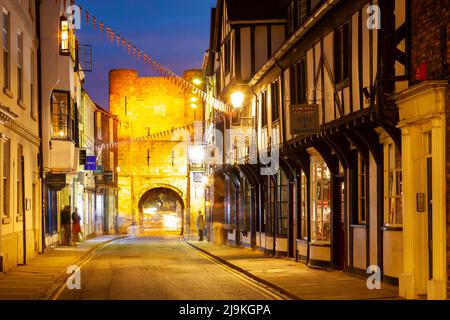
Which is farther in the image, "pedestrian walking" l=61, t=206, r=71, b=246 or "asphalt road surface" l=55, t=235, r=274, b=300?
"pedestrian walking" l=61, t=206, r=71, b=246

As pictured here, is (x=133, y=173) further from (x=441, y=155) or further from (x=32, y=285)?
(x=441, y=155)

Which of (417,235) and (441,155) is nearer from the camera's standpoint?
(441,155)

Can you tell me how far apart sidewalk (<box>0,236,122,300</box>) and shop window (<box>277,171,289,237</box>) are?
646 cm

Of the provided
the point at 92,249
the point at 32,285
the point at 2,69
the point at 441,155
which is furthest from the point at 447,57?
the point at 92,249

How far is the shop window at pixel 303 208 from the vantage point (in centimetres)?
2328

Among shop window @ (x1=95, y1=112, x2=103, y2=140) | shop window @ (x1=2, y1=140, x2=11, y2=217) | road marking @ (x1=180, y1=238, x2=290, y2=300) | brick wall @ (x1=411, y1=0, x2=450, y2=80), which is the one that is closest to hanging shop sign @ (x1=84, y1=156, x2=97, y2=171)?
shop window @ (x1=95, y1=112, x2=103, y2=140)

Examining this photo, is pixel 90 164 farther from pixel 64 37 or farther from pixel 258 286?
pixel 258 286

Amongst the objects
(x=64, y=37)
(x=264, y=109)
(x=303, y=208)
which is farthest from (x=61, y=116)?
(x=303, y=208)

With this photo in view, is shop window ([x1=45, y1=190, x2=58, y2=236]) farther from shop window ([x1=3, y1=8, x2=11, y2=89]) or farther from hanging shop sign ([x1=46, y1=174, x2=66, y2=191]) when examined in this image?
shop window ([x1=3, y1=8, x2=11, y2=89])

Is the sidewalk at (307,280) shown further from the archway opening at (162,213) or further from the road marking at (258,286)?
the archway opening at (162,213)

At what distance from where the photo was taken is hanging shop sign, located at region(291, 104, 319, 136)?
64.7 ft

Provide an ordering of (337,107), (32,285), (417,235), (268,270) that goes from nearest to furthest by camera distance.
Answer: (417,235), (32,285), (337,107), (268,270)

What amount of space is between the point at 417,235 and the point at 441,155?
181 cm

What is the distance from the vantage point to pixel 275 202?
2784 centimetres
